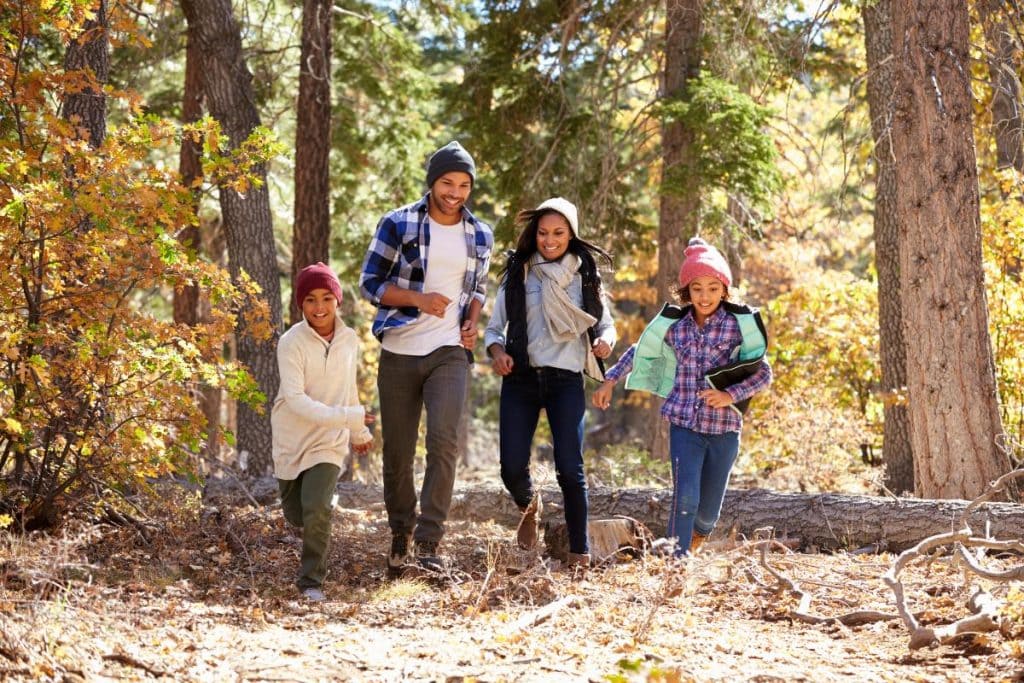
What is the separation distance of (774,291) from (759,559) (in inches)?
729

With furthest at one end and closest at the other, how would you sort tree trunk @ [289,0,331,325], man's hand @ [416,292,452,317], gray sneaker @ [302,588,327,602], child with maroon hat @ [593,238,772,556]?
tree trunk @ [289,0,331,325] → child with maroon hat @ [593,238,772,556] → man's hand @ [416,292,452,317] → gray sneaker @ [302,588,327,602]

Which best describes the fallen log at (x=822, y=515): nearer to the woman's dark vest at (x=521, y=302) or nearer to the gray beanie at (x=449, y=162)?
the woman's dark vest at (x=521, y=302)

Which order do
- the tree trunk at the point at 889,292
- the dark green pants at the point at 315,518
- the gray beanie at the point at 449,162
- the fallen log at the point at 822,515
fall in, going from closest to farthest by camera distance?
the dark green pants at the point at 315,518 → the gray beanie at the point at 449,162 → the fallen log at the point at 822,515 → the tree trunk at the point at 889,292

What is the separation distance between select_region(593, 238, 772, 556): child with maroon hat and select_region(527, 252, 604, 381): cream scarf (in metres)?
0.22

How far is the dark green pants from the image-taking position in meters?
5.94

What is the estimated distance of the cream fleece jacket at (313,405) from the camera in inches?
232

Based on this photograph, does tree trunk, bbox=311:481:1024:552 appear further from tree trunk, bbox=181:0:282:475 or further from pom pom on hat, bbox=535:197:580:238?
tree trunk, bbox=181:0:282:475

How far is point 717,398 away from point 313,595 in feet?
7.89

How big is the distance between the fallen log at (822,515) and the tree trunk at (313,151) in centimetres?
381

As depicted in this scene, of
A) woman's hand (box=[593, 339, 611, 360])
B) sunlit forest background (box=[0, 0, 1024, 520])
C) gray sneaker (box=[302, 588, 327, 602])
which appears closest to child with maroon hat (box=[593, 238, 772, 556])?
woman's hand (box=[593, 339, 611, 360])

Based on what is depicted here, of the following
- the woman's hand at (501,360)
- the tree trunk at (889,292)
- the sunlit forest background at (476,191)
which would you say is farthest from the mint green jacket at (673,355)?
the tree trunk at (889,292)

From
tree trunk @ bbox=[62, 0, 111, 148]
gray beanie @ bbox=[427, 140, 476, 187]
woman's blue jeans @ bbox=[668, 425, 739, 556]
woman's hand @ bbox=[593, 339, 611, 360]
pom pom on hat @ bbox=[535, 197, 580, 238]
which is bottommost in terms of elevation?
woman's blue jeans @ bbox=[668, 425, 739, 556]

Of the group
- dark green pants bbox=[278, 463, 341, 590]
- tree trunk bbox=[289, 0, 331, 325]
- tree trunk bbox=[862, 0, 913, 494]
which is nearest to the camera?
dark green pants bbox=[278, 463, 341, 590]

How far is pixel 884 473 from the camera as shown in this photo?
11703mm
